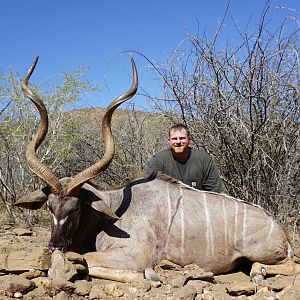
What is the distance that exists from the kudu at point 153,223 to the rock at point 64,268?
0.27m

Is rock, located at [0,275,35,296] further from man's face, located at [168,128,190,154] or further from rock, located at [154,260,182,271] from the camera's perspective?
man's face, located at [168,128,190,154]

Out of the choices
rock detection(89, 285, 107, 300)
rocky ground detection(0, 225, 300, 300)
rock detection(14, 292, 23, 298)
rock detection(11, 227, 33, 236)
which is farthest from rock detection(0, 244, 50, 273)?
rock detection(11, 227, 33, 236)

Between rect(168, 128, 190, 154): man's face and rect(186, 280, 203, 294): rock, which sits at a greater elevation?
rect(168, 128, 190, 154): man's face

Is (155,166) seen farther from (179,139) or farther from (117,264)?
(117,264)

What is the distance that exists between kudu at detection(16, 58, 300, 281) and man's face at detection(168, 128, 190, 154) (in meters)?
0.37

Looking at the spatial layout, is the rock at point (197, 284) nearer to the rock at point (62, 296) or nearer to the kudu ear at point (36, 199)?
the rock at point (62, 296)

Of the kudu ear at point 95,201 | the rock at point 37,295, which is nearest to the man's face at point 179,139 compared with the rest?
the kudu ear at point 95,201

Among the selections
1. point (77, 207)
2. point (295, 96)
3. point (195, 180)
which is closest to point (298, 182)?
point (295, 96)

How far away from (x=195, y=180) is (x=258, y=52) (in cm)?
117

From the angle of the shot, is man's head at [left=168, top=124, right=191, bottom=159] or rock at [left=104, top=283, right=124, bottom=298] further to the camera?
man's head at [left=168, top=124, right=191, bottom=159]

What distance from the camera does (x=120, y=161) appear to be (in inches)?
235

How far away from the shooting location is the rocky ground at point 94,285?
253 cm

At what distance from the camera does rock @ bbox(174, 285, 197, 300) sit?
2518 millimetres

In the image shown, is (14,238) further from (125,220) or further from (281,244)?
(281,244)
